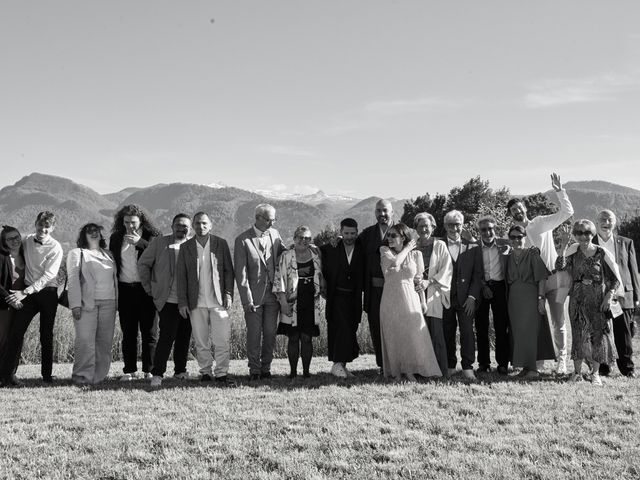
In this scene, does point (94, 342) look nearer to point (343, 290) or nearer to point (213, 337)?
point (213, 337)

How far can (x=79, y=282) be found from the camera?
28.4 ft

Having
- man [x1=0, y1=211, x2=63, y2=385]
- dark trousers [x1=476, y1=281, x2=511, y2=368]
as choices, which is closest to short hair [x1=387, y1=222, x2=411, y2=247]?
dark trousers [x1=476, y1=281, x2=511, y2=368]

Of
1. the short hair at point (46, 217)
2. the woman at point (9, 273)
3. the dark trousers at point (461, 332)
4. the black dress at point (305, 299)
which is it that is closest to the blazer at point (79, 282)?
the short hair at point (46, 217)

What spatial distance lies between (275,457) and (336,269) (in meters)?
3.98

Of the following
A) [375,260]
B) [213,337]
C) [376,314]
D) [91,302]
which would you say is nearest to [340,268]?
[375,260]

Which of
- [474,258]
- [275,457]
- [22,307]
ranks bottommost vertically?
[275,457]

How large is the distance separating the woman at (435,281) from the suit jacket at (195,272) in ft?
8.31

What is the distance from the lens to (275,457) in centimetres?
491

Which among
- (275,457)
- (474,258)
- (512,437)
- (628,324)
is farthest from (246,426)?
(628,324)

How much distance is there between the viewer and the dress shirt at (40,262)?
28.4 feet

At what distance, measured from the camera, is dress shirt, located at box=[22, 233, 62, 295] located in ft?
28.4

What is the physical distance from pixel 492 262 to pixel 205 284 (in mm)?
3879

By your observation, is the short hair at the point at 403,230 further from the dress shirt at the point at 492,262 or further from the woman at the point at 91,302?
the woman at the point at 91,302

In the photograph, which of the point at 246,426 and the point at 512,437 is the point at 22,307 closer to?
the point at 246,426
